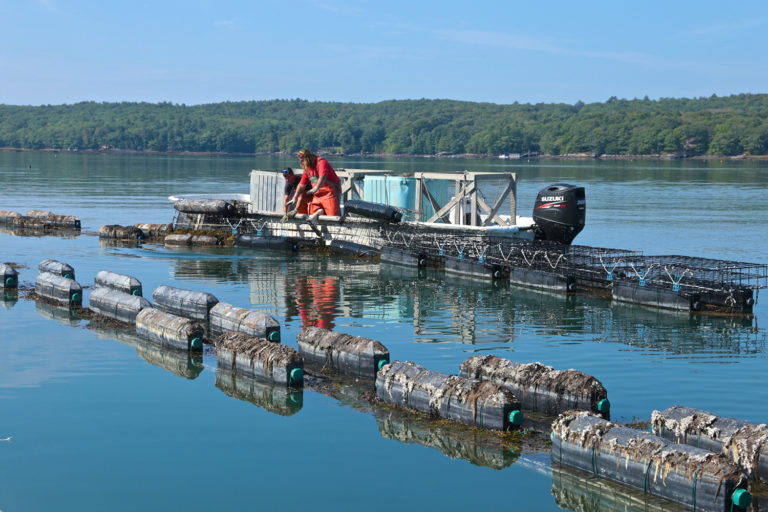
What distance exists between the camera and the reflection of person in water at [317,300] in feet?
112

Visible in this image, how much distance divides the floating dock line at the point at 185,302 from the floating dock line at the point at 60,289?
13.3 ft

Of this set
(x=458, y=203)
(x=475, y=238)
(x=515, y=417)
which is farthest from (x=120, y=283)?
(x=458, y=203)

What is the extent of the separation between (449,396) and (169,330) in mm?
11814

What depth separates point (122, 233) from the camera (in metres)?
60.3

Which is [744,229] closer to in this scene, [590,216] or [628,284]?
[590,216]

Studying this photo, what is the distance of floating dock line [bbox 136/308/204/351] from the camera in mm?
28719

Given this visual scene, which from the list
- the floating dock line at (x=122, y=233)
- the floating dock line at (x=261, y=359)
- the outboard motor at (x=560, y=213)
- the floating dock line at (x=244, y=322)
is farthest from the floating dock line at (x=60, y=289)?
the outboard motor at (x=560, y=213)

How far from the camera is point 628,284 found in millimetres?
37031

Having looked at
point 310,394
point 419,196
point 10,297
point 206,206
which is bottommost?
point 310,394

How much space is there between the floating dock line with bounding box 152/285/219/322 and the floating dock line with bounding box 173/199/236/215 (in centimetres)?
2285

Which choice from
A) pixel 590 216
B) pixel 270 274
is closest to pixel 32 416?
pixel 270 274

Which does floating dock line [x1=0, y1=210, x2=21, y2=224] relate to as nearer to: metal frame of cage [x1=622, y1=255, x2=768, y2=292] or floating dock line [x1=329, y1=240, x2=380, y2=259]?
floating dock line [x1=329, y1=240, x2=380, y2=259]

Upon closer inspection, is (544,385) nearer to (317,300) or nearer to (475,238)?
(317,300)

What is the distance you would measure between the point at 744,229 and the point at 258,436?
195ft
